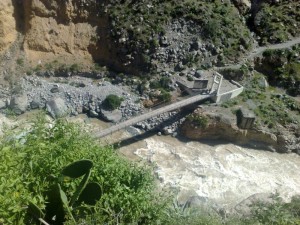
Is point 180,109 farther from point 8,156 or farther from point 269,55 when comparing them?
point 8,156

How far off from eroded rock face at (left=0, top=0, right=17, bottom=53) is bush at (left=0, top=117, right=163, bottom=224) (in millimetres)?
24599

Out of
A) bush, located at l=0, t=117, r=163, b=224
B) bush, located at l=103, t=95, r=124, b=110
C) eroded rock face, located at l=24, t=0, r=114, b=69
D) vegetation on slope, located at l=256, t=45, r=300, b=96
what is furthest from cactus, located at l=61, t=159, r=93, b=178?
vegetation on slope, located at l=256, t=45, r=300, b=96

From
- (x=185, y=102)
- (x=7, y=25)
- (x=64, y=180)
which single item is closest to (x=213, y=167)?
(x=185, y=102)

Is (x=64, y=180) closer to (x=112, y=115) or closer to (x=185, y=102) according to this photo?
(x=112, y=115)

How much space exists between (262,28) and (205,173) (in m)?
19.3

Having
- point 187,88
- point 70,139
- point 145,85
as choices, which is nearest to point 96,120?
point 145,85

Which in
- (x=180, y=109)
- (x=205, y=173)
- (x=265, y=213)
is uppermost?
(x=265, y=213)

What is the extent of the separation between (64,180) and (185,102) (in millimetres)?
24161

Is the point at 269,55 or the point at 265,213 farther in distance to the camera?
the point at 269,55

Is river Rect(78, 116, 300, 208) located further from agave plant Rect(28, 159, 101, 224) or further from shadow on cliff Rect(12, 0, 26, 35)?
agave plant Rect(28, 159, 101, 224)

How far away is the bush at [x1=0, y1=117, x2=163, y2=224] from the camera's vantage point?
49.9ft

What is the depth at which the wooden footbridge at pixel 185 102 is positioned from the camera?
122ft

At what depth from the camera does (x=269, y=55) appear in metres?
46.4

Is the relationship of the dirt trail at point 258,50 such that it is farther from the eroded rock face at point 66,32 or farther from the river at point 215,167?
the eroded rock face at point 66,32
